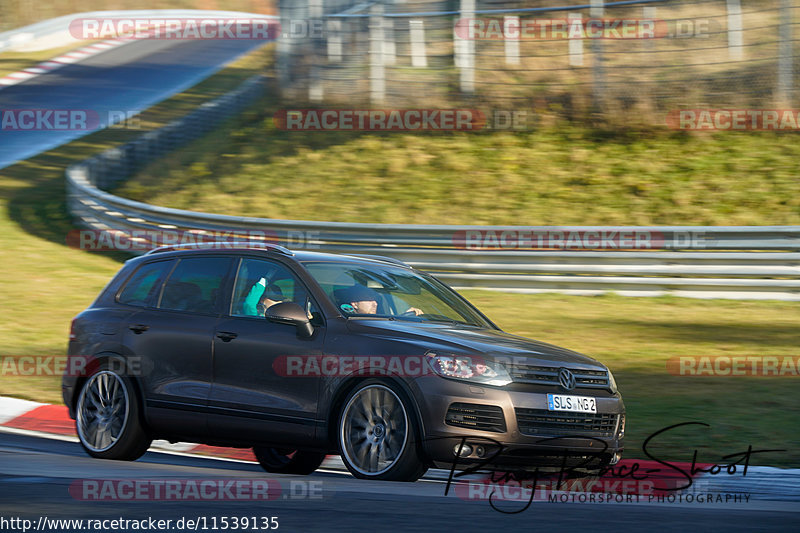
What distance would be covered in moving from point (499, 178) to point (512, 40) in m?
4.45

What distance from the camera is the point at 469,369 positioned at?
6898mm

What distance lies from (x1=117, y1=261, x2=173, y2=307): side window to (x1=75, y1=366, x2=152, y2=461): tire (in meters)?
0.57

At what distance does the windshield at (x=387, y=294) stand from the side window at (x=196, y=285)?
0.71 metres

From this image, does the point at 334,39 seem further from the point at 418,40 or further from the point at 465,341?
the point at 465,341

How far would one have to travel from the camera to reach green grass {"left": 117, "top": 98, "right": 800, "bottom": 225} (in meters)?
18.5

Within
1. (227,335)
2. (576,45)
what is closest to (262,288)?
(227,335)

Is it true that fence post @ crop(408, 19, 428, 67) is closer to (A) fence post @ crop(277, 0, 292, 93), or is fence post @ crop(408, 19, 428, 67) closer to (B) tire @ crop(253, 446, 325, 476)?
(A) fence post @ crop(277, 0, 292, 93)

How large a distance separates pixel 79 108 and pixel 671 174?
1976cm

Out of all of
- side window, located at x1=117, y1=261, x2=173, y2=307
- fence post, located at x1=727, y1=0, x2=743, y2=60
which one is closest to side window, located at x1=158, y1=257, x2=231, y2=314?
side window, located at x1=117, y1=261, x2=173, y2=307

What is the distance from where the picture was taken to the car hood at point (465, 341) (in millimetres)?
7022

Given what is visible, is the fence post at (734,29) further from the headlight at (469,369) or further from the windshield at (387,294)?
the headlight at (469,369)

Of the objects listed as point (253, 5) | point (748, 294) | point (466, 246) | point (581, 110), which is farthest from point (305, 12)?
point (253, 5)

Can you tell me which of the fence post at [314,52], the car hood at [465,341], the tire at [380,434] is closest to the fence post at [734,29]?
the fence post at [314,52]

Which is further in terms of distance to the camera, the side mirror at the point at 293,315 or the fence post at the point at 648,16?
the fence post at the point at 648,16
